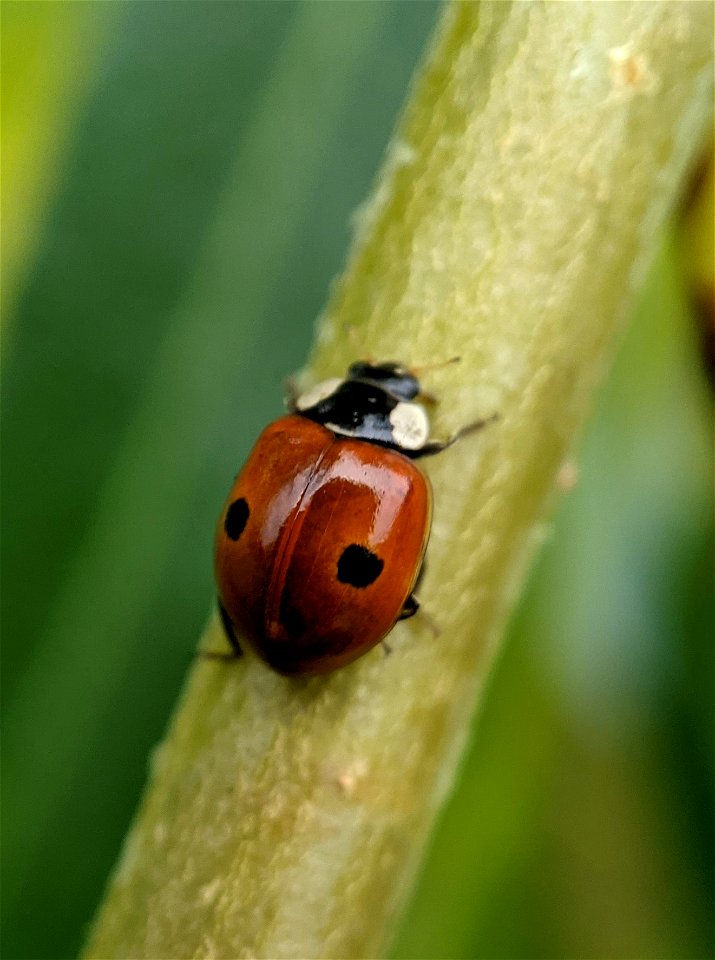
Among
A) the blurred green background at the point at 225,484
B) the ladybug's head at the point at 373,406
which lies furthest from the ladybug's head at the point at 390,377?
the blurred green background at the point at 225,484

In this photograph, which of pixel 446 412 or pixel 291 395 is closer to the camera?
pixel 446 412

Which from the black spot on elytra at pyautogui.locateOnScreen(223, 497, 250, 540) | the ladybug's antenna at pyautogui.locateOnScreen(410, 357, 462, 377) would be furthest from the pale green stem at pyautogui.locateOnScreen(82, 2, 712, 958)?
the black spot on elytra at pyautogui.locateOnScreen(223, 497, 250, 540)

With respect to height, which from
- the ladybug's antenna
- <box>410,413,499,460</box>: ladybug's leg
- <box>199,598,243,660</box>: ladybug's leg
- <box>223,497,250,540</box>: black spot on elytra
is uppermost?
the ladybug's antenna

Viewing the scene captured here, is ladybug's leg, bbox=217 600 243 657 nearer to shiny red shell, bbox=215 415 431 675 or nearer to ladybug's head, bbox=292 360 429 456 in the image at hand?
shiny red shell, bbox=215 415 431 675

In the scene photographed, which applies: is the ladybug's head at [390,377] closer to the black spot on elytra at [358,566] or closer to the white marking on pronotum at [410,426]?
the white marking on pronotum at [410,426]

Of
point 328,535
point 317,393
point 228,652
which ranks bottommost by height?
point 228,652

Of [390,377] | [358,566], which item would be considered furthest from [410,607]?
[390,377]

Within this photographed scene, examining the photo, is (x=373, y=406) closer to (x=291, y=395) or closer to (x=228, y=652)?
(x=291, y=395)

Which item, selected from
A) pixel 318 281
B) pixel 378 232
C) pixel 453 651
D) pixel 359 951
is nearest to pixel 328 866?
pixel 359 951
